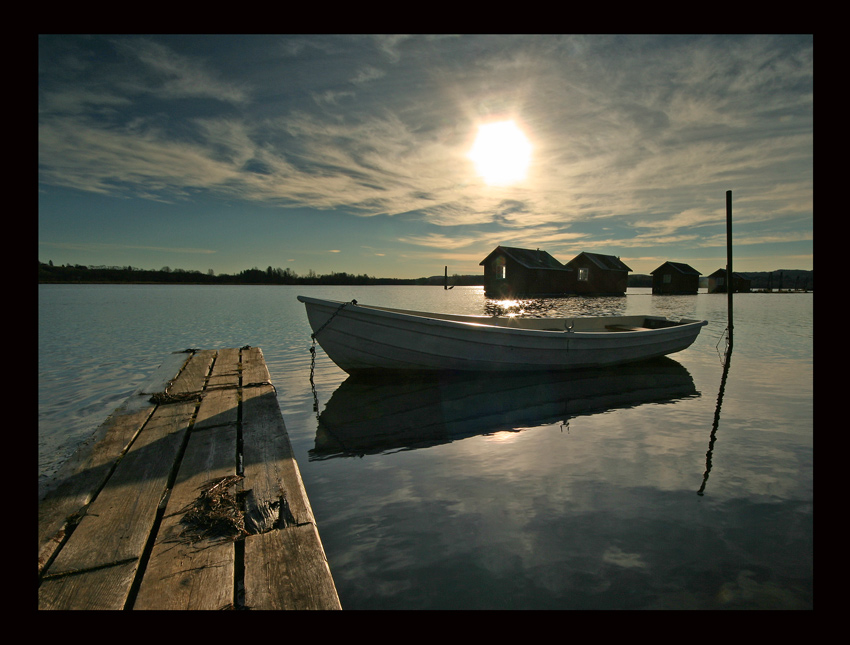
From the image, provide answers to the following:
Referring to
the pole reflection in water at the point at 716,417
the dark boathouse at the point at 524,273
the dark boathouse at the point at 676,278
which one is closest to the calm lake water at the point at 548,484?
the pole reflection in water at the point at 716,417

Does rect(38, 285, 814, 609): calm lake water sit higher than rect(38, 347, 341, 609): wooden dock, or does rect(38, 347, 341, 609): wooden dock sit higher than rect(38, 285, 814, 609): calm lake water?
rect(38, 347, 341, 609): wooden dock

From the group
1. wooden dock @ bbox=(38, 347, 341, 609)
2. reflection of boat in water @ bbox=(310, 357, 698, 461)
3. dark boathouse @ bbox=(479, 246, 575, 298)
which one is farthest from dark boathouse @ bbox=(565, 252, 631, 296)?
wooden dock @ bbox=(38, 347, 341, 609)

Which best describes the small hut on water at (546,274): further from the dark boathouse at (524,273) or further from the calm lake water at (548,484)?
the calm lake water at (548,484)

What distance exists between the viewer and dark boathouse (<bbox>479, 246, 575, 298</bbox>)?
145ft

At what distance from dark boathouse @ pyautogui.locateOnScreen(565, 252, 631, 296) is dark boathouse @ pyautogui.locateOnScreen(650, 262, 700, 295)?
1282 cm

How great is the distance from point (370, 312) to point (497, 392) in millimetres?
3564

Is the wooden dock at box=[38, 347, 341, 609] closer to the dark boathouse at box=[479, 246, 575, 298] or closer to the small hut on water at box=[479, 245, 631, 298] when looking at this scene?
the dark boathouse at box=[479, 246, 575, 298]

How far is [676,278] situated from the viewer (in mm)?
60594

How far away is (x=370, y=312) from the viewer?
8.86 meters

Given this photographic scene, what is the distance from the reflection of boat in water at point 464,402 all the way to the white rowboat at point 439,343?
1.44 ft
